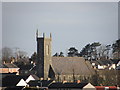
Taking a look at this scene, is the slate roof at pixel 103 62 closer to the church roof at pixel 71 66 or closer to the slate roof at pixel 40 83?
the church roof at pixel 71 66

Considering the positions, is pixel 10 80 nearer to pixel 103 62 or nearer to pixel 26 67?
pixel 26 67

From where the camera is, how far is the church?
94438mm

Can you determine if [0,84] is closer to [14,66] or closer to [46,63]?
[46,63]

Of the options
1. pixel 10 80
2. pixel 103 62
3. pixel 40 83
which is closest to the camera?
pixel 40 83

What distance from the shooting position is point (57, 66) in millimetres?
95250

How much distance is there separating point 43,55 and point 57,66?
143 inches

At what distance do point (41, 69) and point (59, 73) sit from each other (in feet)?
15.5

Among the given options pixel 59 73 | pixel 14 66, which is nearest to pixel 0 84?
pixel 59 73

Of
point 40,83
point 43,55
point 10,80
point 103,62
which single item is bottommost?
point 40,83

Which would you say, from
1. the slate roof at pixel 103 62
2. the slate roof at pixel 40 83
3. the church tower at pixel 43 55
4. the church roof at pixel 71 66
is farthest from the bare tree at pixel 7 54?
the slate roof at pixel 40 83

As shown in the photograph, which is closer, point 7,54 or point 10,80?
point 10,80

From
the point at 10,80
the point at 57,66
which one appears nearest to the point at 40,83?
the point at 10,80

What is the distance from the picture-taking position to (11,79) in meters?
72.9

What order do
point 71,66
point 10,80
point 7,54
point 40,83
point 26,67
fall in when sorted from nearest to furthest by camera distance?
point 40,83 → point 10,80 → point 71,66 → point 26,67 → point 7,54
